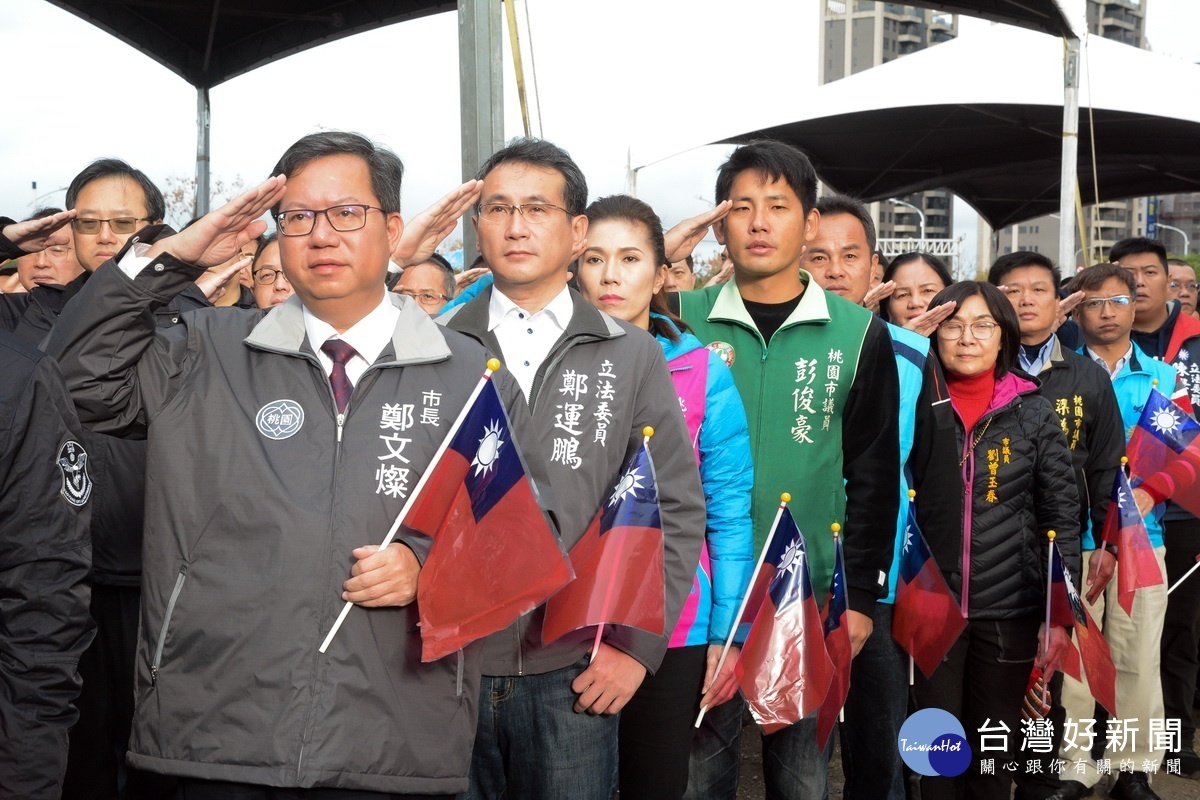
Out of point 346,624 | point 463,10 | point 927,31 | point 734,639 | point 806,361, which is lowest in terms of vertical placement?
point 734,639

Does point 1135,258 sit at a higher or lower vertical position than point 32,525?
Result: higher

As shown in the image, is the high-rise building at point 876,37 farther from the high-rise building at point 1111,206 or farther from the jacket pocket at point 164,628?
the jacket pocket at point 164,628

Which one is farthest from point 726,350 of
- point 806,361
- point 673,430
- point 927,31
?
point 927,31

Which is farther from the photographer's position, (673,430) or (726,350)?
(726,350)

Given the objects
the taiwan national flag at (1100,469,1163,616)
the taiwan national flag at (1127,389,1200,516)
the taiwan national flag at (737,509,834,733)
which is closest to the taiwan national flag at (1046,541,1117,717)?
the taiwan national flag at (1100,469,1163,616)

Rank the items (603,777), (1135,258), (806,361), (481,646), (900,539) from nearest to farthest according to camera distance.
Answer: (481,646), (603,777), (806,361), (900,539), (1135,258)

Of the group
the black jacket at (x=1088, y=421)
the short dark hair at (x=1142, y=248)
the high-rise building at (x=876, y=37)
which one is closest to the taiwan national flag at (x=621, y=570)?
the black jacket at (x=1088, y=421)

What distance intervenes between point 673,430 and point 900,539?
138cm

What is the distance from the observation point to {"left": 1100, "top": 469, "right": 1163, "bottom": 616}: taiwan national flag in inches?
180

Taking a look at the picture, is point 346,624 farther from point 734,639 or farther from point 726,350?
point 726,350

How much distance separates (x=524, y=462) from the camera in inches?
90.7

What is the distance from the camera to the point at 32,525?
6.37ft

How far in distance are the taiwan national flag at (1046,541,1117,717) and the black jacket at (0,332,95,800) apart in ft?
10.2

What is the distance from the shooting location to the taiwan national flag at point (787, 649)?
306 centimetres
